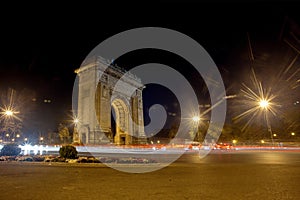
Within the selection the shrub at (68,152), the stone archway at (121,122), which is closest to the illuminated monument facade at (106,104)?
the stone archway at (121,122)

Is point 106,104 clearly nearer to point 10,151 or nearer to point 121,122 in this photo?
point 121,122

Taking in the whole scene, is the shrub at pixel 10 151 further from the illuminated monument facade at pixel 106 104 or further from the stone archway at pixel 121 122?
the stone archway at pixel 121 122

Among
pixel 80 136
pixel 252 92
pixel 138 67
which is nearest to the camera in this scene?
pixel 252 92

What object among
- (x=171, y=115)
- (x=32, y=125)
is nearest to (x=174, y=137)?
(x=171, y=115)

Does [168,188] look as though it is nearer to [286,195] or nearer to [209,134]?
[286,195]

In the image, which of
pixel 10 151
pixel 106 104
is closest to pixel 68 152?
pixel 10 151

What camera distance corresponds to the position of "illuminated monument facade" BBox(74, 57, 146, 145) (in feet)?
131

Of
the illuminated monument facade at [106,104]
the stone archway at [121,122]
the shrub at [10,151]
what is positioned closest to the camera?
the shrub at [10,151]

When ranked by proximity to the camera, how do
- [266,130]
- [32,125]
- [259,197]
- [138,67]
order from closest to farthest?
[259,197], [266,130], [138,67], [32,125]

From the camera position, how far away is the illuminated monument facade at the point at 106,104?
131 feet

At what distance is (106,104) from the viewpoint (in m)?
44.0

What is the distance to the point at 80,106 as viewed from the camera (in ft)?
143

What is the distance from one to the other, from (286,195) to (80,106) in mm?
41684

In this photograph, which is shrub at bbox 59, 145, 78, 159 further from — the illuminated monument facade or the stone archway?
the stone archway
